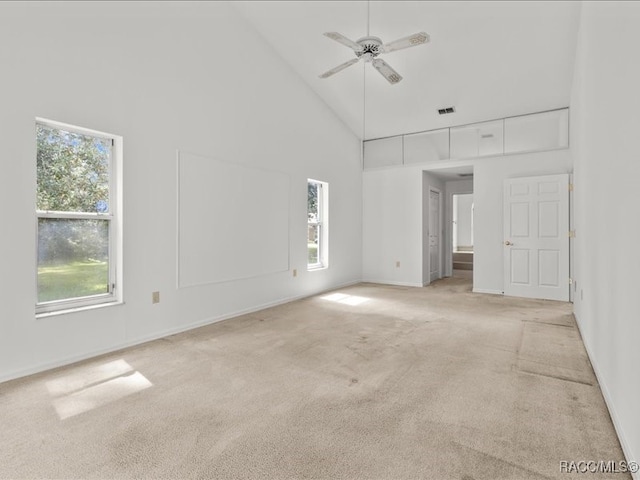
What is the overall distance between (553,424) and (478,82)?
464 centimetres

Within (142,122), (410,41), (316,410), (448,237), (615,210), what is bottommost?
(316,410)

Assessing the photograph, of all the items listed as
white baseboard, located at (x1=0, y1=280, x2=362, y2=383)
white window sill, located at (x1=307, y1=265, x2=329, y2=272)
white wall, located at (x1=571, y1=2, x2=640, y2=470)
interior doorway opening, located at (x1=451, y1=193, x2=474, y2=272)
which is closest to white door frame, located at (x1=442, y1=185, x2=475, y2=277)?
interior doorway opening, located at (x1=451, y1=193, x2=474, y2=272)

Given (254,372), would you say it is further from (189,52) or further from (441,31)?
(441,31)

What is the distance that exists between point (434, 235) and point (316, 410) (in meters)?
6.27

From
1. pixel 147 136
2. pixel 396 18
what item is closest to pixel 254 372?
pixel 147 136

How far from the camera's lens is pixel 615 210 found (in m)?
1.99

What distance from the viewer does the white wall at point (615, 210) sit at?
161 cm

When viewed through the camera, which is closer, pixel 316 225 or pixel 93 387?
pixel 93 387

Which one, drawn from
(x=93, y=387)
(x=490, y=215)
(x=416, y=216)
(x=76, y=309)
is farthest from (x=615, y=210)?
(x=416, y=216)

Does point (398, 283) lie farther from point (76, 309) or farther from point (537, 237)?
point (76, 309)

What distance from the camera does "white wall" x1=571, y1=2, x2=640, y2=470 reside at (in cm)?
161

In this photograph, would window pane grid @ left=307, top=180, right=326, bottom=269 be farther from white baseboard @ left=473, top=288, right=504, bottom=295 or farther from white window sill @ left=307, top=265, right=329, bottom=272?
white baseboard @ left=473, top=288, right=504, bottom=295

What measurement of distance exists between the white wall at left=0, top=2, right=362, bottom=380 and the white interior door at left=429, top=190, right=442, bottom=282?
325cm

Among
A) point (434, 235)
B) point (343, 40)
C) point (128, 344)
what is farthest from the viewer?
point (434, 235)
